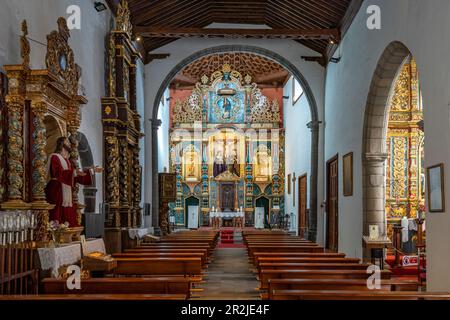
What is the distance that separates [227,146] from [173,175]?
10649 millimetres

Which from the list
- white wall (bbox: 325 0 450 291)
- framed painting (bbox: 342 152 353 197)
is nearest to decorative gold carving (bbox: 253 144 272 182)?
white wall (bbox: 325 0 450 291)

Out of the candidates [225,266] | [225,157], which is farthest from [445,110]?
[225,157]

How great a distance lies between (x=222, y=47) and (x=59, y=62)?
32.0 feet

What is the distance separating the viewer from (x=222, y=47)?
17609 millimetres

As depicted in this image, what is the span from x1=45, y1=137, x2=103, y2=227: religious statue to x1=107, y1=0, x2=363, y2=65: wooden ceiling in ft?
22.7

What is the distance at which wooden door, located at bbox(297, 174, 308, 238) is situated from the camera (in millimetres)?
20583

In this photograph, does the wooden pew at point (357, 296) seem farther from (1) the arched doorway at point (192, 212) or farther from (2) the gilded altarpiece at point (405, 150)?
(1) the arched doorway at point (192, 212)

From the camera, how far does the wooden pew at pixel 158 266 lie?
316 inches

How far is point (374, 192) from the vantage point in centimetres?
1180

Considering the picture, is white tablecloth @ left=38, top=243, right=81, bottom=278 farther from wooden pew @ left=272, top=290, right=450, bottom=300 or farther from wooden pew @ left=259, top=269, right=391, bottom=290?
wooden pew @ left=272, top=290, right=450, bottom=300

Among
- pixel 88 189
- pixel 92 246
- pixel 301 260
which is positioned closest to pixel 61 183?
pixel 92 246

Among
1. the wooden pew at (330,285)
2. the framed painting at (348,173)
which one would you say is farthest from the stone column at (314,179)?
the wooden pew at (330,285)
